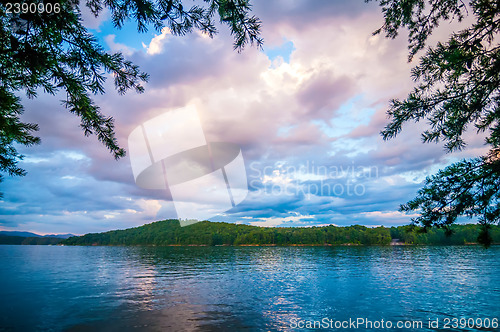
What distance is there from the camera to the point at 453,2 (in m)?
5.70

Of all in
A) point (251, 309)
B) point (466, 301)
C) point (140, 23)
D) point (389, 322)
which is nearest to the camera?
point (140, 23)

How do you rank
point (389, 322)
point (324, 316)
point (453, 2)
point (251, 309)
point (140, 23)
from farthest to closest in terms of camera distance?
point (251, 309)
point (324, 316)
point (389, 322)
point (453, 2)
point (140, 23)

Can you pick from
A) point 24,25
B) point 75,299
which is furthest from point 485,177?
point 75,299

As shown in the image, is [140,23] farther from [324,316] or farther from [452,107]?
[324,316]

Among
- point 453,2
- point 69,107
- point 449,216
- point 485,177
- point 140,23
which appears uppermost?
point 453,2

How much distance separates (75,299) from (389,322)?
24264 mm

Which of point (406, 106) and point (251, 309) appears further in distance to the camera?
point (251, 309)

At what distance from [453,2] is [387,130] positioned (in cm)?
330

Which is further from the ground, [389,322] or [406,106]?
[406,106]

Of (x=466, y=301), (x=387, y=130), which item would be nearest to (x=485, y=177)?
(x=387, y=130)

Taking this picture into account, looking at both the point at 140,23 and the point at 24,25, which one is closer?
the point at 24,25

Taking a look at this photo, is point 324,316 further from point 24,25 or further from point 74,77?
point 24,25

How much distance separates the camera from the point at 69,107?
537 cm

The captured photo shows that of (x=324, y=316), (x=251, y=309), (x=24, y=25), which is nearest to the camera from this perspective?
(x=24, y=25)
